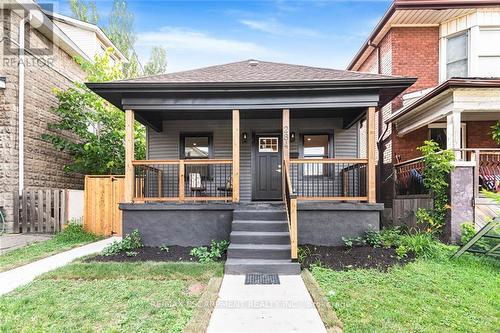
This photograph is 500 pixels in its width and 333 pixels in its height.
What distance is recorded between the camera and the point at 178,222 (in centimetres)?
662

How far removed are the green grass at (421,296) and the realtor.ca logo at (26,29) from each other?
9.97 meters

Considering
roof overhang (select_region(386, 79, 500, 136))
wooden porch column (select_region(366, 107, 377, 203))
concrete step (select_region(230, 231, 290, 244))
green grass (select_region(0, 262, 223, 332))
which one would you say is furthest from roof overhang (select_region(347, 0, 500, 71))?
green grass (select_region(0, 262, 223, 332))

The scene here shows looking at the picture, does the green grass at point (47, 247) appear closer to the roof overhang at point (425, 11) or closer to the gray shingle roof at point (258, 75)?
the gray shingle roof at point (258, 75)

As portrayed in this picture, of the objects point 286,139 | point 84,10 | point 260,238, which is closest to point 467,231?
point 286,139

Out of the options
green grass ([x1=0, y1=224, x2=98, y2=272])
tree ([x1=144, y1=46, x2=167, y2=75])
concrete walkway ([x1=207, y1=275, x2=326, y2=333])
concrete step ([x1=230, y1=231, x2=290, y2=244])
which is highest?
tree ([x1=144, y1=46, x2=167, y2=75])

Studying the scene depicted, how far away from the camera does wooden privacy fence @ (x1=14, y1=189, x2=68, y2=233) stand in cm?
834

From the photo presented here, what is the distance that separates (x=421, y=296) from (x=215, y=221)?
3.97 m

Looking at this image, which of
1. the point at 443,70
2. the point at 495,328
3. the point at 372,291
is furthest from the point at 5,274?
the point at 443,70

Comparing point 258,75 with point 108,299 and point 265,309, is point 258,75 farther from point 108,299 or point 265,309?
point 108,299

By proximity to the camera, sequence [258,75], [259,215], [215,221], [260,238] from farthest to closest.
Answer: [258,75]
[215,221]
[259,215]
[260,238]

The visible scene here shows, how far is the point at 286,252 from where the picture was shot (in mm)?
5352

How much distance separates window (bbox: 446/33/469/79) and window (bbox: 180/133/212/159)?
764 cm

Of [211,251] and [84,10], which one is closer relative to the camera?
[211,251]

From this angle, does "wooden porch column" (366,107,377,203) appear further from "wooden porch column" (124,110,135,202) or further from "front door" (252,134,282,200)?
"wooden porch column" (124,110,135,202)
